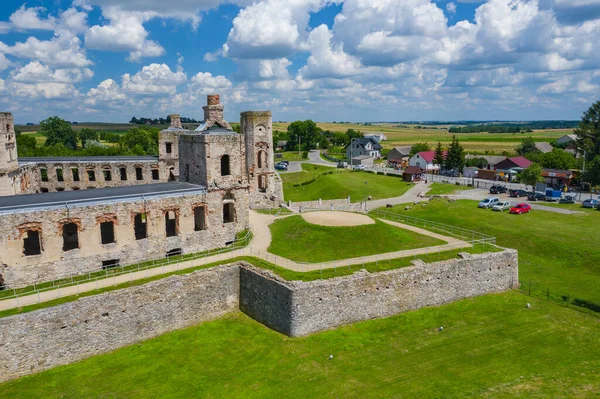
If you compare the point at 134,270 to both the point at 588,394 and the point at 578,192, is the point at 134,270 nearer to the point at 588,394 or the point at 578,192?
the point at 588,394

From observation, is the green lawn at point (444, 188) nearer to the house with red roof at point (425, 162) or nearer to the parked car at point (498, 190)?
the parked car at point (498, 190)

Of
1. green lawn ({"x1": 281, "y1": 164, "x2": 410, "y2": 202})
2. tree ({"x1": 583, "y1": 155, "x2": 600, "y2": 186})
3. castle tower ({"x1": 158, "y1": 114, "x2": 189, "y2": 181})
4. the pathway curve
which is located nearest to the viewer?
the pathway curve

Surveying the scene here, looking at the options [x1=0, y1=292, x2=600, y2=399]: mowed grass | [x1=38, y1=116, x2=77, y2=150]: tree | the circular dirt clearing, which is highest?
[x1=38, y1=116, x2=77, y2=150]: tree

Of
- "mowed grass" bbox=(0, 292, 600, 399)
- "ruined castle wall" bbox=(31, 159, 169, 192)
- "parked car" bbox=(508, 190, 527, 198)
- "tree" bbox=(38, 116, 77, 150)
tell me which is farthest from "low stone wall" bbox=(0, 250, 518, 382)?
"tree" bbox=(38, 116, 77, 150)

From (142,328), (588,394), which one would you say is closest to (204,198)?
(142,328)

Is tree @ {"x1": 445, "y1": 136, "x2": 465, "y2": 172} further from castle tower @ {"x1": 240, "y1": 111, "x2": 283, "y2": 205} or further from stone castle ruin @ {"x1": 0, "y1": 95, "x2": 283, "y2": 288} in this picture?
stone castle ruin @ {"x1": 0, "y1": 95, "x2": 283, "y2": 288}

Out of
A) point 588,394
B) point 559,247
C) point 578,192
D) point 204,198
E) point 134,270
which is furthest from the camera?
point 578,192

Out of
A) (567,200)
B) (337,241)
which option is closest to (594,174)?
(567,200)

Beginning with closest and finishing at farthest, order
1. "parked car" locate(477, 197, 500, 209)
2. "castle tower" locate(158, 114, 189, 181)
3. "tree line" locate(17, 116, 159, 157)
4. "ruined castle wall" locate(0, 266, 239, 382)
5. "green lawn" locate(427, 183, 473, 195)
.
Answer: "ruined castle wall" locate(0, 266, 239, 382)
"parked car" locate(477, 197, 500, 209)
"castle tower" locate(158, 114, 189, 181)
"green lawn" locate(427, 183, 473, 195)
"tree line" locate(17, 116, 159, 157)
